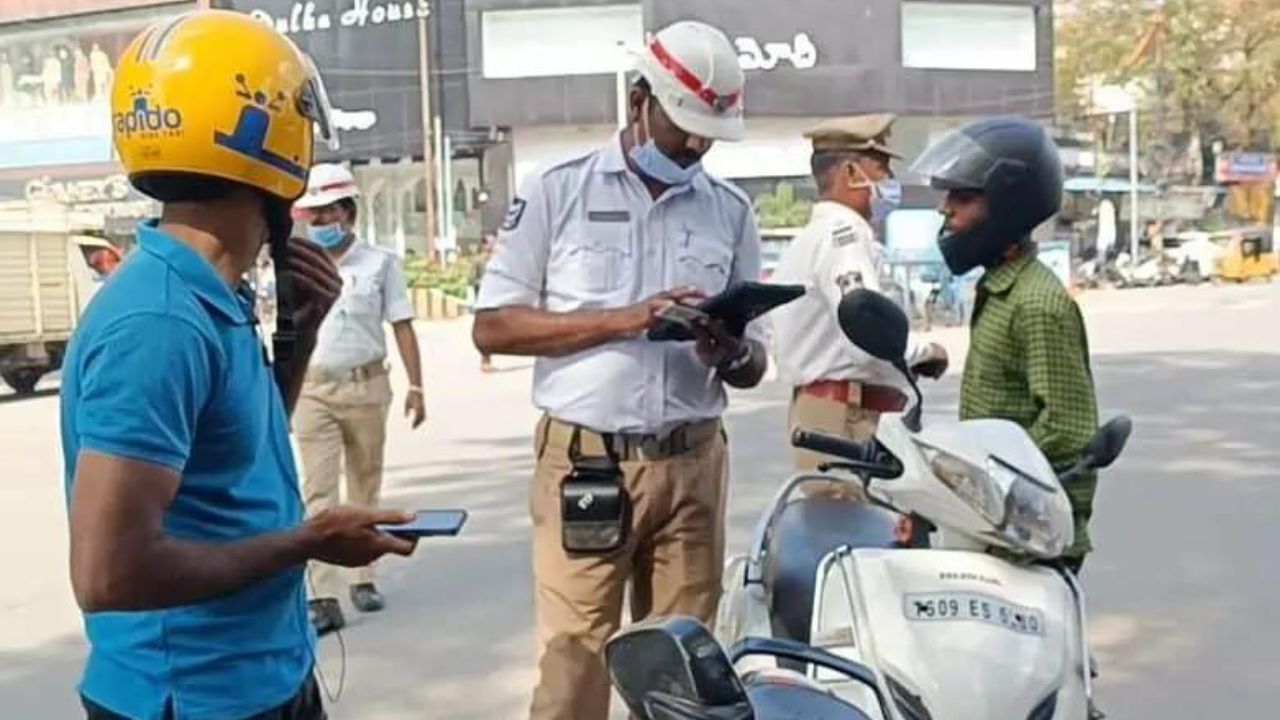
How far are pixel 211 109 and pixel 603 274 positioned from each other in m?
1.80

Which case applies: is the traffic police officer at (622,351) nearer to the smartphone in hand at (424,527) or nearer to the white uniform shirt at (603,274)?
the white uniform shirt at (603,274)

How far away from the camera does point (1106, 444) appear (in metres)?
3.26

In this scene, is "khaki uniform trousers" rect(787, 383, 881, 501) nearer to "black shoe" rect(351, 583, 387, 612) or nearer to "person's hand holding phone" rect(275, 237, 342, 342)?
"black shoe" rect(351, 583, 387, 612)

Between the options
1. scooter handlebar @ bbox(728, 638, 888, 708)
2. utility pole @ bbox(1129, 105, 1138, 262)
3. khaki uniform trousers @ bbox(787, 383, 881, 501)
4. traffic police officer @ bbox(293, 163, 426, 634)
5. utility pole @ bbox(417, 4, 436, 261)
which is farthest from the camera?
utility pole @ bbox(1129, 105, 1138, 262)

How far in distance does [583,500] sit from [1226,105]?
51.4 meters

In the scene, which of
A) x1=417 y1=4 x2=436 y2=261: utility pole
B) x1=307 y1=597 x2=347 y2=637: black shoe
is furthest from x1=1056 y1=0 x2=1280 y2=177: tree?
x1=307 y1=597 x2=347 y2=637: black shoe

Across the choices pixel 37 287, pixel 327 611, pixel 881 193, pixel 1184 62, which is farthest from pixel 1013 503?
pixel 1184 62

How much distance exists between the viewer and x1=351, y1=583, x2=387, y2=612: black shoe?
24.5ft

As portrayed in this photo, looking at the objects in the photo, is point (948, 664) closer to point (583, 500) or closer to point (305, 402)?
point (583, 500)

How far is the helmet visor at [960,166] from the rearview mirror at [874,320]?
85cm

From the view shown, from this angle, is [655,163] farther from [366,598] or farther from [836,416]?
[366,598]

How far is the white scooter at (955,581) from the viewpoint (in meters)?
2.78

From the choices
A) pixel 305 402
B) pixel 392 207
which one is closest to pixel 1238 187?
pixel 392 207

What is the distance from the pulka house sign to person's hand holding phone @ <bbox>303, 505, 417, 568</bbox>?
4234cm
